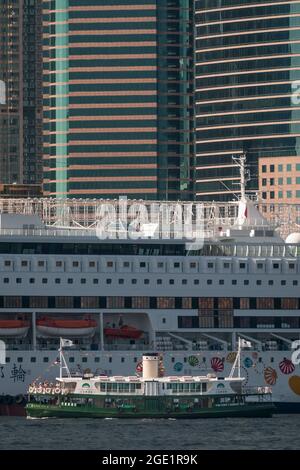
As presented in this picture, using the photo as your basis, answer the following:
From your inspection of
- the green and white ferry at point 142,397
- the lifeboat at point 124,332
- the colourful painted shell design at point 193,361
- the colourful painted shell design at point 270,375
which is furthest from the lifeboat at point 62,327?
the colourful painted shell design at point 270,375

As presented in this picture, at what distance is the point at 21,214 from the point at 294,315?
17.1 metres

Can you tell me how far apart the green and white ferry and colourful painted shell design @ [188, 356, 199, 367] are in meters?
3.62

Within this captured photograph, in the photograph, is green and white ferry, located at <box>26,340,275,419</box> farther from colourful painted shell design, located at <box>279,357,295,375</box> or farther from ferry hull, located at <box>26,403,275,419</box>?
colourful painted shell design, located at <box>279,357,295,375</box>

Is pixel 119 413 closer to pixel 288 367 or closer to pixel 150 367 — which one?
pixel 150 367

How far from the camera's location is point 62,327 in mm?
119125

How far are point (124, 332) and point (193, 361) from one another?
4.36 metres

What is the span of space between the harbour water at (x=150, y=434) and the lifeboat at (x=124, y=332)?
7835 millimetres

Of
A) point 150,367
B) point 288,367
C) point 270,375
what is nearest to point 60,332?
point 150,367

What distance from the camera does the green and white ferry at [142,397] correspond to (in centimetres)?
11469

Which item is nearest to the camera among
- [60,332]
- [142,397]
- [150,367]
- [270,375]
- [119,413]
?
[119,413]

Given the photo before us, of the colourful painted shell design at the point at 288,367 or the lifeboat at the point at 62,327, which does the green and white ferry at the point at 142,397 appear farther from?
the colourful painted shell design at the point at 288,367

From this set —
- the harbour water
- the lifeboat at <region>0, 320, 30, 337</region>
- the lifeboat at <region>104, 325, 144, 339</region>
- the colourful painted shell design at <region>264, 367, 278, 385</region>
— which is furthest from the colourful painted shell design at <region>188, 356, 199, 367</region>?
the lifeboat at <region>0, 320, 30, 337</region>
